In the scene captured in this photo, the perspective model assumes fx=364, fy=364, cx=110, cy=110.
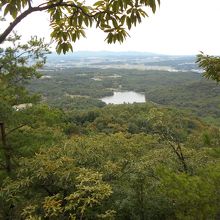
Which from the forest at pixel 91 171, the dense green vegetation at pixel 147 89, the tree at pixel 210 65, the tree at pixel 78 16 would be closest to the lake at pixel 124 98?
the dense green vegetation at pixel 147 89

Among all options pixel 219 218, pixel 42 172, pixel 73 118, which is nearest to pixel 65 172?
pixel 42 172

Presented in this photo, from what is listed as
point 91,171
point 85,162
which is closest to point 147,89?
point 85,162

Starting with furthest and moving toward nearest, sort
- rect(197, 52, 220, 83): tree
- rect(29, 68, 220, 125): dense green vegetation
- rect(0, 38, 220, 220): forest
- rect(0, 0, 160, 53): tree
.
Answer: rect(29, 68, 220, 125): dense green vegetation
rect(0, 38, 220, 220): forest
rect(197, 52, 220, 83): tree
rect(0, 0, 160, 53): tree

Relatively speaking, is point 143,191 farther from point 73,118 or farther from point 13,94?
point 73,118

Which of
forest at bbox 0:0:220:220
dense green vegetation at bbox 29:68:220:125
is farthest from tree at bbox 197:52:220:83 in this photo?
dense green vegetation at bbox 29:68:220:125

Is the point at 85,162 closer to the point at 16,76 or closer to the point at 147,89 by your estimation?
the point at 16,76

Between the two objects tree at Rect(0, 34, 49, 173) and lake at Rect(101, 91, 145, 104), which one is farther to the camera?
lake at Rect(101, 91, 145, 104)

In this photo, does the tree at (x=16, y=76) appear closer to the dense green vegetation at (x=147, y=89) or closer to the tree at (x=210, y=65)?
the tree at (x=210, y=65)

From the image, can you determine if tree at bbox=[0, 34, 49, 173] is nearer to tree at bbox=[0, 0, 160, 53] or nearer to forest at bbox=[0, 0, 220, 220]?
forest at bbox=[0, 0, 220, 220]
